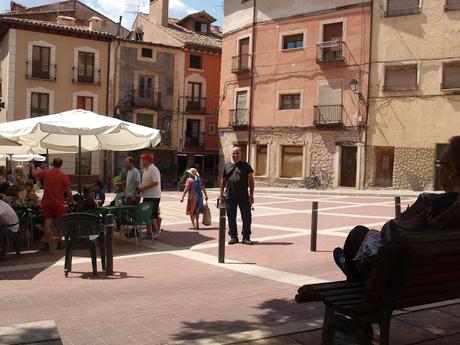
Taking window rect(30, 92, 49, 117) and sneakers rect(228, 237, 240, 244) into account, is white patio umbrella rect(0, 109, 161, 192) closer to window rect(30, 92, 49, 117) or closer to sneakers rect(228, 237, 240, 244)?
sneakers rect(228, 237, 240, 244)

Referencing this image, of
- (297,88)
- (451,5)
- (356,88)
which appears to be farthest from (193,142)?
(451,5)

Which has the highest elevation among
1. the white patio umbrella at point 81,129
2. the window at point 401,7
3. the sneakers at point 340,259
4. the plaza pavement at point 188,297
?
the window at point 401,7

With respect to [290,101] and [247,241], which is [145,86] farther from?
[247,241]

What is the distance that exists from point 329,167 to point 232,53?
10.4m

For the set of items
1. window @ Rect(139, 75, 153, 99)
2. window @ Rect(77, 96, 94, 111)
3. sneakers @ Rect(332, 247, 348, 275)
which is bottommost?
sneakers @ Rect(332, 247, 348, 275)

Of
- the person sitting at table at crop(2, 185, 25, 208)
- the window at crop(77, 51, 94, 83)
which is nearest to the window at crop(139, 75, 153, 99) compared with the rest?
the window at crop(77, 51, 94, 83)

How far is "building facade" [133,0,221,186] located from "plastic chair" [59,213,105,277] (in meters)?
32.6

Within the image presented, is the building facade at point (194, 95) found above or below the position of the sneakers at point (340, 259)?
above

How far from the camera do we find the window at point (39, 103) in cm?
3588

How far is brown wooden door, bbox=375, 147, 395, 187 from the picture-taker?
2869 cm

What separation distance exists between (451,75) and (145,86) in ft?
71.9

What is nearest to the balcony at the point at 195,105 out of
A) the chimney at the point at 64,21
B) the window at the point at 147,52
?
the window at the point at 147,52

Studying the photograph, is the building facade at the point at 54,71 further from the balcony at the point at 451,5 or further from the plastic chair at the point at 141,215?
the plastic chair at the point at 141,215

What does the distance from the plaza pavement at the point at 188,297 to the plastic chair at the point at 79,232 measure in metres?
0.32
